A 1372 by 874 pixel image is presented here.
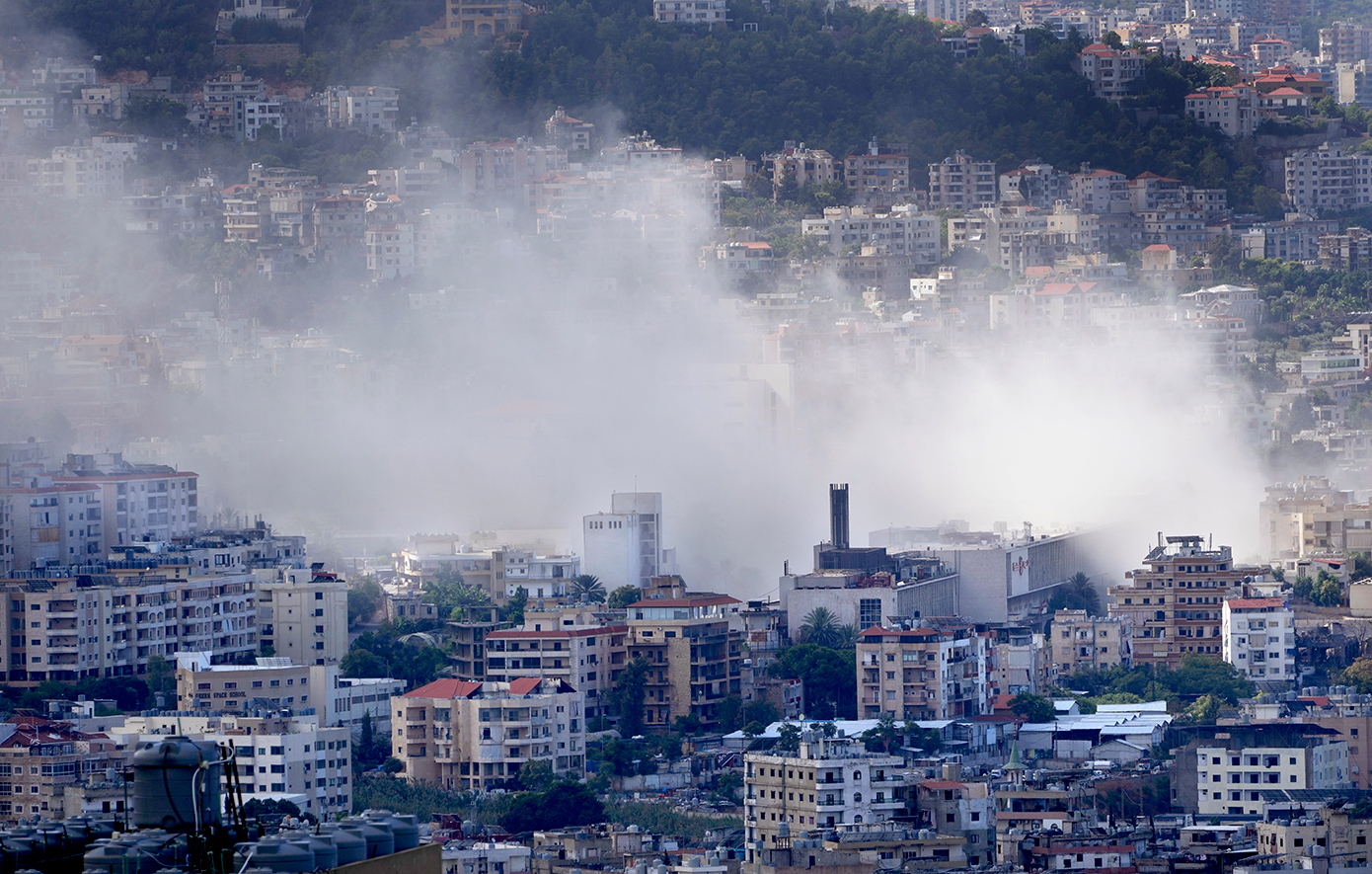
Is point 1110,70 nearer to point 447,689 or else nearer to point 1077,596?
point 1077,596

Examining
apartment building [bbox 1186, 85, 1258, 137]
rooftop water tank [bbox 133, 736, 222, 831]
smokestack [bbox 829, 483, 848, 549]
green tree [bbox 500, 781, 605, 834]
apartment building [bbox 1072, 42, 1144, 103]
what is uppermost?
apartment building [bbox 1072, 42, 1144, 103]

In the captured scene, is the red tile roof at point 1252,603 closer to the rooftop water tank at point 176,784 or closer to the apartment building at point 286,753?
the apartment building at point 286,753

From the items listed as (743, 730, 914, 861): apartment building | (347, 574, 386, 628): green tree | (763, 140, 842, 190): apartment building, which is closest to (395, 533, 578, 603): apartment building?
(347, 574, 386, 628): green tree

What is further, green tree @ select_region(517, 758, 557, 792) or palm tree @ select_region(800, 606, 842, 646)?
palm tree @ select_region(800, 606, 842, 646)

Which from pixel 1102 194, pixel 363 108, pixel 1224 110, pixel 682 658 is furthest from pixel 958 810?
pixel 1224 110

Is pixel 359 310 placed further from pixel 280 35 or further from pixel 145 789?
pixel 145 789

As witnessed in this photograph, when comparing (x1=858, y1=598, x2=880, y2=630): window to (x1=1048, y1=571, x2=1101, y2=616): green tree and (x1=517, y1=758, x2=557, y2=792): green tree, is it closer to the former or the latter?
(x1=1048, y1=571, x2=1101, y2=616): green tree
